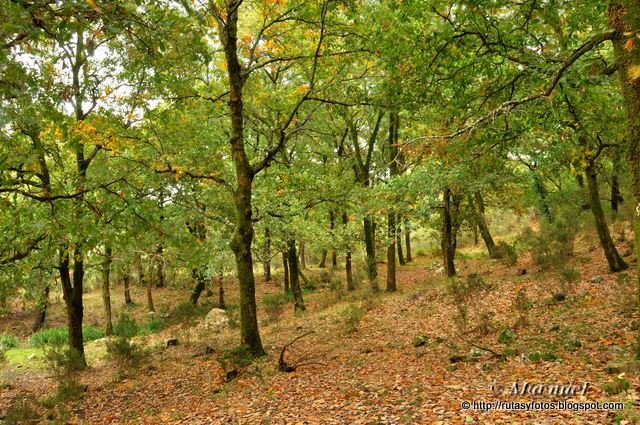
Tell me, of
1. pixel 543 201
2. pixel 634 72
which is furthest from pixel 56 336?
pixel 543 201

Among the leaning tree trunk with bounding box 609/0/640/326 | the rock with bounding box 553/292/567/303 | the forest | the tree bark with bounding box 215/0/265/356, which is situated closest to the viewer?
the leaning tree trunk with bounding box 609/0/640/326

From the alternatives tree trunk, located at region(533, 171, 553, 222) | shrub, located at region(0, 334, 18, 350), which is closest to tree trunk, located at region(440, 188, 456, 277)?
tree trunk, located at region(533, 171, 553, 222)

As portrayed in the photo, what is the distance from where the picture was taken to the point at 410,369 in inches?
280

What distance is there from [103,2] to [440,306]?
427 inches

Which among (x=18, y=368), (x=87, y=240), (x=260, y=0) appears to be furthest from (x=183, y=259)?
(x=18, y=368)

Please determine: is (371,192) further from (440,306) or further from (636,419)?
(636,419)

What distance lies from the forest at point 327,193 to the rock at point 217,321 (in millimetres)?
121

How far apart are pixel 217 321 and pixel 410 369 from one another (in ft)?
37.8

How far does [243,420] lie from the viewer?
5961 mm

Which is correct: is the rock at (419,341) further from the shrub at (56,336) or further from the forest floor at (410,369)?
the shrub at (56,336)

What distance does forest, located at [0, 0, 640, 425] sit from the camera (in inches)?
197

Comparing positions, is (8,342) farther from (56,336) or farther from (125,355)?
(125,355)

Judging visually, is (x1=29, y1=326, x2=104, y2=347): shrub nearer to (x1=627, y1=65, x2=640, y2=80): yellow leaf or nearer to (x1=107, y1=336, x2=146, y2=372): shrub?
(x1=107, y1=336, x2=146, y2=372): shrub

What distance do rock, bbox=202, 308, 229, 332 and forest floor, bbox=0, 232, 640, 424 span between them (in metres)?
2.72
